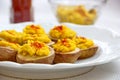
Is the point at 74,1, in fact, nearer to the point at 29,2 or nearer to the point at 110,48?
the point at 29,2

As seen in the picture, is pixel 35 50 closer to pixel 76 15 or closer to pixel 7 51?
pixel 7 51

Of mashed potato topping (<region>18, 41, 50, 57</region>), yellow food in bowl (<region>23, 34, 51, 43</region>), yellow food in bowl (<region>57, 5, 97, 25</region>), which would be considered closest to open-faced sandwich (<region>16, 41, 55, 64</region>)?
mashed potato topping (<region>18, 41, 50, 57</region>)

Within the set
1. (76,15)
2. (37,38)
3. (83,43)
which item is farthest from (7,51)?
(76,15)

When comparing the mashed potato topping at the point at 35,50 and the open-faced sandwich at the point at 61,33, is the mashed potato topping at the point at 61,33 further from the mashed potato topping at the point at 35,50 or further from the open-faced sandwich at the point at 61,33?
the mashed potato topping at the point at 35,50

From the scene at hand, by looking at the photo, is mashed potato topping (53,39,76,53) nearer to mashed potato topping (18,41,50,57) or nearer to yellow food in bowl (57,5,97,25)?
mashed potato topping (18,41,50,57)

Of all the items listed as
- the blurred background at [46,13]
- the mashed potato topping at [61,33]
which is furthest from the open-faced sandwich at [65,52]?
the blurred background at [46,13]

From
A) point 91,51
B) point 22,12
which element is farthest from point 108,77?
point 22,12
